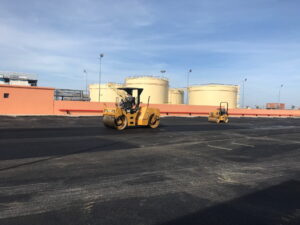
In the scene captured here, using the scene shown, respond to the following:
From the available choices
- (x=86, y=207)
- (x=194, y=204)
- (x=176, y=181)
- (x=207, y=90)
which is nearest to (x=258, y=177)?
(x=176, y=181)

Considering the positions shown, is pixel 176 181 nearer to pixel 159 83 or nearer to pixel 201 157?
pixel 201 157

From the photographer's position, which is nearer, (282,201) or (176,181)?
(282,201)

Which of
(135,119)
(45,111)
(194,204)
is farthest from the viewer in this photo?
(45,111)

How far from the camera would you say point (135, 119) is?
15.7 metres

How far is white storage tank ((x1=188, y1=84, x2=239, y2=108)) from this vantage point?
2218 inches

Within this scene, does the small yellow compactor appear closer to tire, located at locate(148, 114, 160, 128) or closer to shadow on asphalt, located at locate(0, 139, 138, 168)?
tire, located at locate(148, 114, 160, 128)

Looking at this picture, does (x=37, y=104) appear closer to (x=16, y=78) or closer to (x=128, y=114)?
(x=128, y=114)

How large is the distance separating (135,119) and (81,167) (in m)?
9.28

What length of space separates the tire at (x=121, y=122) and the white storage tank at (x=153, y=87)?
119ft

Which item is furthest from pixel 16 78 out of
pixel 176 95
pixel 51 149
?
pixel 51 149

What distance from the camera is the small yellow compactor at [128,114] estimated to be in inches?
578

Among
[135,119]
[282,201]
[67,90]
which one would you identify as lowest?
[282,201]

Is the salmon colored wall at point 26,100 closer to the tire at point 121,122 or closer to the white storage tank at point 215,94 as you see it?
the tire at point 121,122

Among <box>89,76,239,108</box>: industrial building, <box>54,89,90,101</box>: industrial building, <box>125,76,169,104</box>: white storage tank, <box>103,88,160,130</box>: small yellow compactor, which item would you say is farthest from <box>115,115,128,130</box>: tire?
<box>54,89,90,101</box>: industrial building
